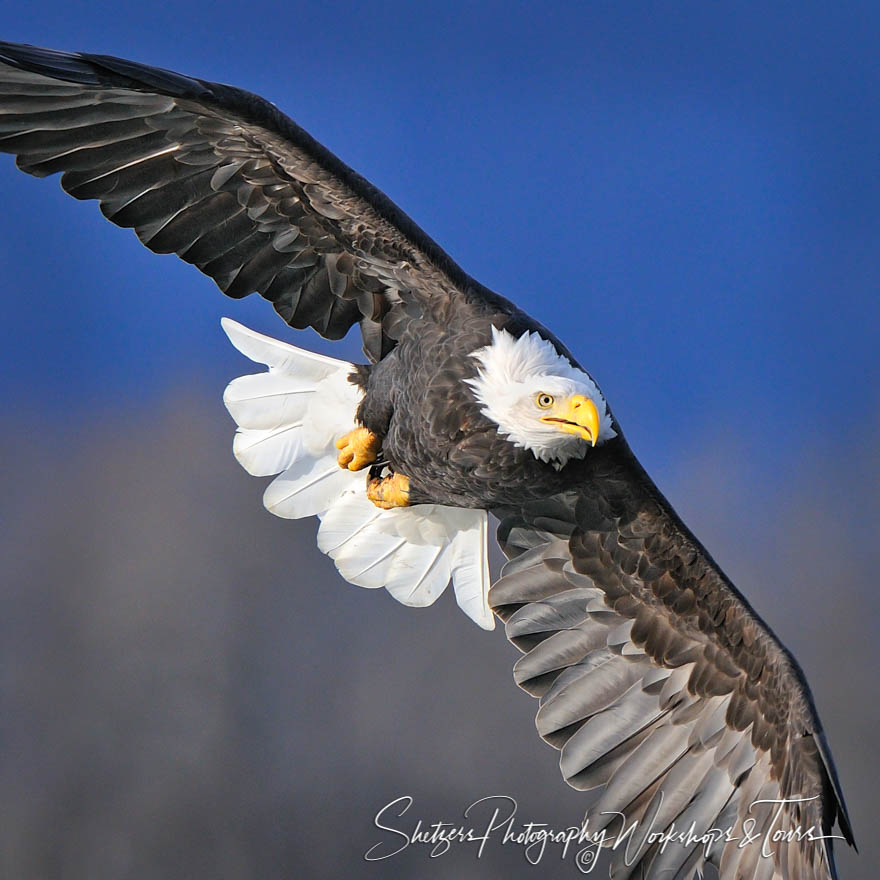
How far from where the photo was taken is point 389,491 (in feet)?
13.7

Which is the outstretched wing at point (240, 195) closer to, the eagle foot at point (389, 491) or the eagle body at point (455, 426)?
the eagle body at point (455, 426)

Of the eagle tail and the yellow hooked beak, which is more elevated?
the yellow hooked beak

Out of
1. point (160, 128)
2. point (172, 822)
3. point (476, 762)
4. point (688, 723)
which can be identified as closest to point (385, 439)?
point (160, 128)

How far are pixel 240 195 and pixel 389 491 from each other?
1.08 meters

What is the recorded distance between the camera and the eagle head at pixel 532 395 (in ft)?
11.2

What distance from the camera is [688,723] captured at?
13.6 feet

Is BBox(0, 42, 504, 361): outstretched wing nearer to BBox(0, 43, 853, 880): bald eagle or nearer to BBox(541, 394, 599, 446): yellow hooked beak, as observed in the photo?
BBox(0, 43, 853, 880): bald eagle

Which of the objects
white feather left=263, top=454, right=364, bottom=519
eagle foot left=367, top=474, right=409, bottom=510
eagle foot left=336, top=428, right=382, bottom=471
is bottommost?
white feather left=263, top=454, right=364, bottom=519

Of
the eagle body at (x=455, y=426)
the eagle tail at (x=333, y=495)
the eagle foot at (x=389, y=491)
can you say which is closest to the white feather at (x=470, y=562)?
the eagle tail at (x=333, y=495)

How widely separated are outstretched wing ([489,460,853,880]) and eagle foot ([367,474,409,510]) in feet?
1.23

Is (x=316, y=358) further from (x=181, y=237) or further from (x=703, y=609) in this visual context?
(x=703, y=609)

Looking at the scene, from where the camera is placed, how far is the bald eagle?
137 inches

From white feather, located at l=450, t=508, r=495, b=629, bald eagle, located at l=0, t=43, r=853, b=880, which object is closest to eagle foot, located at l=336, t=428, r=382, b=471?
bald eagle, located at l=0, t=43, r=853, b=880

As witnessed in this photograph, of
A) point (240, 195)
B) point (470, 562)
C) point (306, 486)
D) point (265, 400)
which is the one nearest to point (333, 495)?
point (306, 486)
